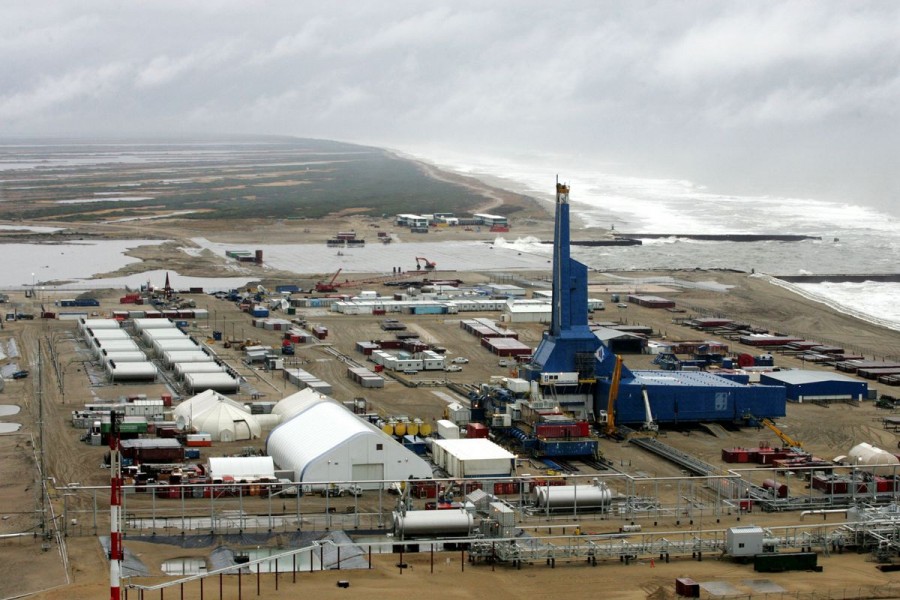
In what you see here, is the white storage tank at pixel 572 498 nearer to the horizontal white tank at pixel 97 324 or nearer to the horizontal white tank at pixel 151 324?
the horizontal white tank at pixel 151 324

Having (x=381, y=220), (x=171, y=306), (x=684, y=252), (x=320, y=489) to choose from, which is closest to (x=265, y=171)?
(x=381, y=220)

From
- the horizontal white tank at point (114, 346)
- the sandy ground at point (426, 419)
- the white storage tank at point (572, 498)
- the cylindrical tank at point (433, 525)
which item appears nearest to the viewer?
the sandy ground at point (426, 419)

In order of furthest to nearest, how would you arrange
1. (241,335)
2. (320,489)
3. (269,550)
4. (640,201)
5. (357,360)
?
(640,201), (241,335), (357,360), (320,489), (269,550)

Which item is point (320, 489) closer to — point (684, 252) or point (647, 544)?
point (647, 544)

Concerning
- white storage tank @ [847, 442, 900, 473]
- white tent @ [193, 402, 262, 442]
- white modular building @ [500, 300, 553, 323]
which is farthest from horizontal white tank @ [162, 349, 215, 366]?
white storage tank @ [847, 442, 900, 473]

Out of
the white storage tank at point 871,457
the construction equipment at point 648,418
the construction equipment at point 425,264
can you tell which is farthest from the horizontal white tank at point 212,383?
the construction equipment at point 425,264

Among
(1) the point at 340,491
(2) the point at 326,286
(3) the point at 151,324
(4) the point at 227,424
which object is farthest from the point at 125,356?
(2) the point at 326,286

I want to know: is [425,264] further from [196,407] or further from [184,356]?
[196,407]
